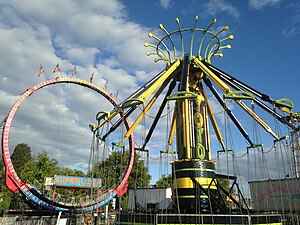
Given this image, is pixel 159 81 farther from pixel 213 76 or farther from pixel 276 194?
pixel 276 194

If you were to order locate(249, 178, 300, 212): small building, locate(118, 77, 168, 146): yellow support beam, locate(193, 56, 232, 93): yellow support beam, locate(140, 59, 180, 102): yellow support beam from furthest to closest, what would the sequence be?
1. locate(249, 178, 300, 212): small building
2. locate(118, 77, 168, 146): yellow support beam
3. locate(193, 56, 232, 93): yellow support beam
4. locate(140, 59, 180, 102): yellow support beam

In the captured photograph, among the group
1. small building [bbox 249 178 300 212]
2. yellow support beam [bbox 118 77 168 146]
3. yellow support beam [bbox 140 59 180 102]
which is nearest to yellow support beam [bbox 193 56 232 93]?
yellow support beam [bbox 140 59 180 102]

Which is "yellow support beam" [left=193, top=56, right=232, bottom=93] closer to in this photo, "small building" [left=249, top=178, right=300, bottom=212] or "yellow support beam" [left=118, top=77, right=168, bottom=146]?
"yellow support beam" [left=118, top=77, right=168, bottom=146]

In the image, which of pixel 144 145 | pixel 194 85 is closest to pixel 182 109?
pixel 194 85

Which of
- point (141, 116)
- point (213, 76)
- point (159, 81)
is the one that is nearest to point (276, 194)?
point (213, 76)

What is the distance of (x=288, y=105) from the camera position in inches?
711

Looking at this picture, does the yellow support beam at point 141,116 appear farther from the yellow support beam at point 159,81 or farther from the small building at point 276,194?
the small building at point 276,194

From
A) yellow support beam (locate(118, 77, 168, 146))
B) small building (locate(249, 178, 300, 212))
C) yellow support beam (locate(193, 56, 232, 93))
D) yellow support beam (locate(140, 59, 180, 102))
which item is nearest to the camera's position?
yellow support beam (locate(140, 59, 180, 102))

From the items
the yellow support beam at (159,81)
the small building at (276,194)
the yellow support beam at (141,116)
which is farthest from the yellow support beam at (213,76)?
the small building at (276,194)

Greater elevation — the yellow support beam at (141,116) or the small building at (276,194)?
the yellow support beam at (141,116)

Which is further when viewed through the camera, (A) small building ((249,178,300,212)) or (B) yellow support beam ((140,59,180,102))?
(A) small building ((249,178,300,212))

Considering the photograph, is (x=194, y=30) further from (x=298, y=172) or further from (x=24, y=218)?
(x=24, y=218)

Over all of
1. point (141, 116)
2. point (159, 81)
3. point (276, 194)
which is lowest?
point (276, 194)

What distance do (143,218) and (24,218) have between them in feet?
53.9
